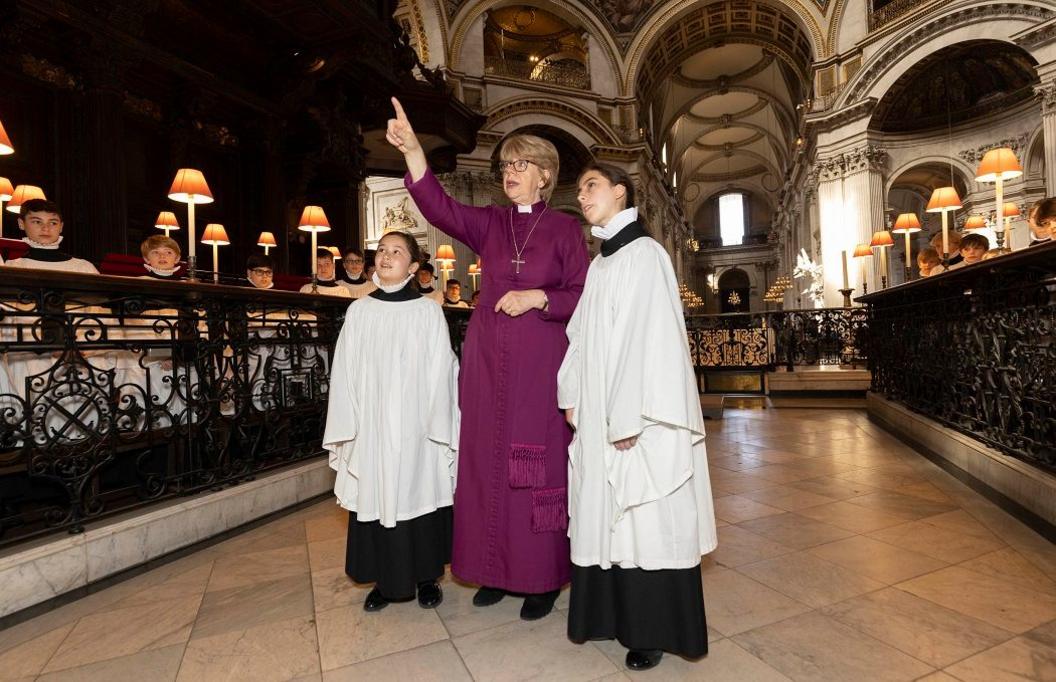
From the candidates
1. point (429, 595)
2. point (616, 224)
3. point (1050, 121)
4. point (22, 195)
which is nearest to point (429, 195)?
point (616, 224)

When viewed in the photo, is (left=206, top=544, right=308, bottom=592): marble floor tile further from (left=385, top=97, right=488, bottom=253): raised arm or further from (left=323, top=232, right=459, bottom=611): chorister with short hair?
(left=385, top=97, right=488, bottom=253): raised arm

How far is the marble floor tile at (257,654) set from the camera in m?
2.03

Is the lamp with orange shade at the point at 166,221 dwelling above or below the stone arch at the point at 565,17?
below

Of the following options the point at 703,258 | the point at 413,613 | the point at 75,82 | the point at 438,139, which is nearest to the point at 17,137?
the point at 75,82

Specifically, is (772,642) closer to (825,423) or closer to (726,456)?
(726,456)

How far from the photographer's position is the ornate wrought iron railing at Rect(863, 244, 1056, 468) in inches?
128

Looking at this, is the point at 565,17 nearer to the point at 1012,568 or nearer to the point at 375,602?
the point at 1012,568

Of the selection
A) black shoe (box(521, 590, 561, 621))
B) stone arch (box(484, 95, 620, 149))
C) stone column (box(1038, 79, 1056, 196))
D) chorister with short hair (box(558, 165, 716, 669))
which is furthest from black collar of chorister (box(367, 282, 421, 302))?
stone column (box(1038, 79, 1056, 196))

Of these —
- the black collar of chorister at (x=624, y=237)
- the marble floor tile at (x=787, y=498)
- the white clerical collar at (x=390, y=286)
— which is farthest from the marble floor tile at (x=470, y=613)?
the marble floor tile at (x=787, y=498)

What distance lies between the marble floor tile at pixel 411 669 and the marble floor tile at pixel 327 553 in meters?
1.10

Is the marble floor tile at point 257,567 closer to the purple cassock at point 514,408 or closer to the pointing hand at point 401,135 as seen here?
the purple cassock at point 514,408

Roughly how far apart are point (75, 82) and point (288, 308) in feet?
14.1

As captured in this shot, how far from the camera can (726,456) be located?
5.64 m

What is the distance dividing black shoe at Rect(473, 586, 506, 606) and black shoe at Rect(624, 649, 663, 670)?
0.71m
